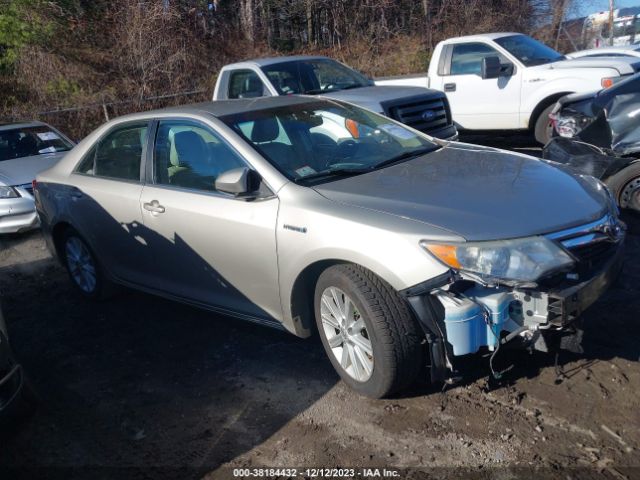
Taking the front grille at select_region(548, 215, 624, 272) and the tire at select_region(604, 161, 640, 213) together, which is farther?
the tire at select_region(604, 161, 640, 213)

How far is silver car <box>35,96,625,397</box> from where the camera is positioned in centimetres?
331

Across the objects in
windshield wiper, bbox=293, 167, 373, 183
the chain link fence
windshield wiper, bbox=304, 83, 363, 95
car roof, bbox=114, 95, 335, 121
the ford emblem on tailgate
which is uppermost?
car roof, bbox=114, 95, 335, 121

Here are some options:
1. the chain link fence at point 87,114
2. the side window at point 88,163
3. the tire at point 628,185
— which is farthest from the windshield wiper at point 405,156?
the chain link fence at point 87,114

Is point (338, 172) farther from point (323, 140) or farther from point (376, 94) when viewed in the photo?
point (376, 94)

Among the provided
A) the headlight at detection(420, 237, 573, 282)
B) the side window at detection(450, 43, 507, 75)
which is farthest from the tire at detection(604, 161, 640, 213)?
the side window at detection(450, 43, 507, 75)

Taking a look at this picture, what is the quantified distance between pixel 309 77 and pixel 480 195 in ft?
20.3

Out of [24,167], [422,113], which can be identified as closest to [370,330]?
[422,113]

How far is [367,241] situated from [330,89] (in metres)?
6.11

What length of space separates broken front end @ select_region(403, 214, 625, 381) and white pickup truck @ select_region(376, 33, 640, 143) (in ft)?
21.7

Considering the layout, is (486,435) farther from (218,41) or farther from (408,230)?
(218,41)

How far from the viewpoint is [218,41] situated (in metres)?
19.3

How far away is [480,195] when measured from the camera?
3.70 meters

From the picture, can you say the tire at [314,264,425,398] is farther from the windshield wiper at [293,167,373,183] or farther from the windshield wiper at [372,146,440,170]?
the windshield wiper at [372,146,440,170]

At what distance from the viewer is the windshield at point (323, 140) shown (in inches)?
168
